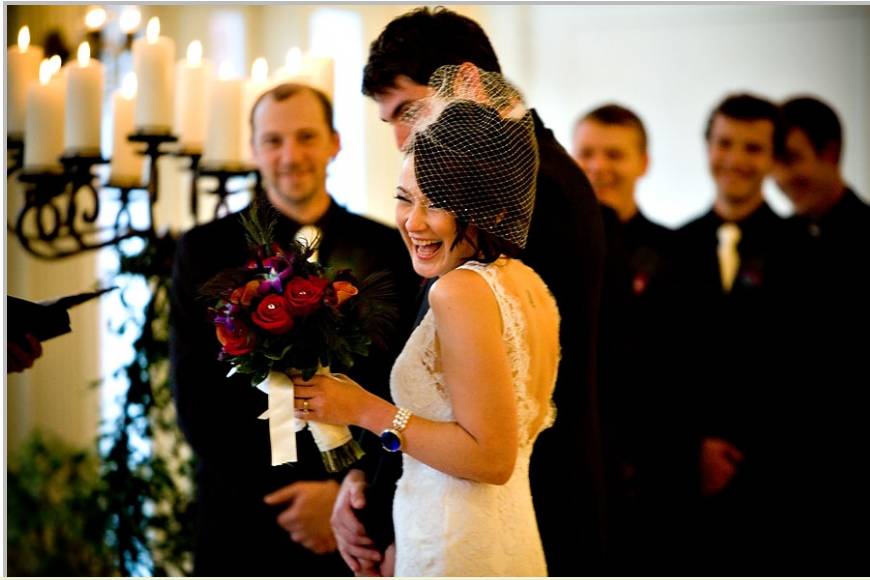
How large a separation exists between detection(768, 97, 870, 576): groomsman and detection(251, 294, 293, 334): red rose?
2.64m

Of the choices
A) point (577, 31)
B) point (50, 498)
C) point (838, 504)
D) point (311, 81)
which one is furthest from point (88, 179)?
point (577, 31)

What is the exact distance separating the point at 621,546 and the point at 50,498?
2072 millimetres

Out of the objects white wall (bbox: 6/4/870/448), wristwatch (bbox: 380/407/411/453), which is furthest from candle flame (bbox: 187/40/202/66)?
white wall (bbox: 6/4/870/448)

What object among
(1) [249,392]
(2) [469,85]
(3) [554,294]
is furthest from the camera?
(3) [554,294]

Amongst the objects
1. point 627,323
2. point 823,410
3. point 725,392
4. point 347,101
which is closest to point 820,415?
point 823,410

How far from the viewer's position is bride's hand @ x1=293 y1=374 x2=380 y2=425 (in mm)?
2076

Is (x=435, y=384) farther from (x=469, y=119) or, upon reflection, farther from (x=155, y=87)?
(x=155, y=87)

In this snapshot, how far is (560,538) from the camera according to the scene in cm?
261

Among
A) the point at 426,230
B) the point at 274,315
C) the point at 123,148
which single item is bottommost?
the point at 274,315

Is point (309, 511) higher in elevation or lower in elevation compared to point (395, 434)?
lower

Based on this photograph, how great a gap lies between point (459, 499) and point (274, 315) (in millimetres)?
468

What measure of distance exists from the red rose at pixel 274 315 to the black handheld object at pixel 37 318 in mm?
667

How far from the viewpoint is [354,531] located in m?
2.42

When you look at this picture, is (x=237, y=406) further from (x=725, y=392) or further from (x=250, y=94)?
(x=725, y=392)
